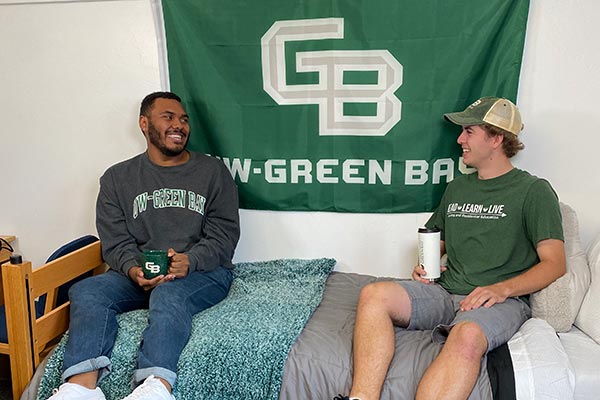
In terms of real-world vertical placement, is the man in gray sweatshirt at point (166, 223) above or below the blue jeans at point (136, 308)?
above

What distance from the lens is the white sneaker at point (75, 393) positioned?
5.43ft

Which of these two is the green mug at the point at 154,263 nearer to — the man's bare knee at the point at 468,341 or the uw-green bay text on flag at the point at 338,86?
the uw-green bay text on flag at the point at 338,86

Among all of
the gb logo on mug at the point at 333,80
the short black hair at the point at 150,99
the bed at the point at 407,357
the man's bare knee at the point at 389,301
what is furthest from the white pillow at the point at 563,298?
the short black hair at the point at 150,99

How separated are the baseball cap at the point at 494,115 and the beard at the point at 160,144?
111cm

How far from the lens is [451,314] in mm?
1836

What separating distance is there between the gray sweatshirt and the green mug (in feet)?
0.69

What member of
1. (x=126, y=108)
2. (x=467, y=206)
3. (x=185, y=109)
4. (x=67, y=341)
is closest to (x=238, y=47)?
(x=185, y=109)

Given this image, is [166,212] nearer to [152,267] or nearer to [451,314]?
[152,267]

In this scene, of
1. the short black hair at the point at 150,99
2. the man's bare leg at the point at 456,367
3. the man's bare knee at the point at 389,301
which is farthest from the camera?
the short black hair at the point at 150,99

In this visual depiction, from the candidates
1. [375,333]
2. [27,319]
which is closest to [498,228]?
[375,333]

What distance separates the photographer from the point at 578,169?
7.23 feet

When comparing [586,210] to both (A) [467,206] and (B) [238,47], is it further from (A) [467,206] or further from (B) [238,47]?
(B) [238,47]

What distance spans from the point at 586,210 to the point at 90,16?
7.58 feet

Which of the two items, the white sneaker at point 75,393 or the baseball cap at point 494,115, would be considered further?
the baseball cap at point 494,115
